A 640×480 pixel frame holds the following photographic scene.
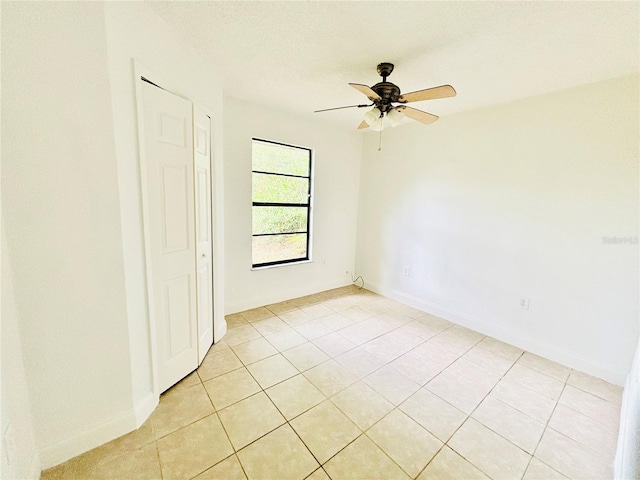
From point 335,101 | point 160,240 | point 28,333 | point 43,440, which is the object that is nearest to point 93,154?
point 160,240

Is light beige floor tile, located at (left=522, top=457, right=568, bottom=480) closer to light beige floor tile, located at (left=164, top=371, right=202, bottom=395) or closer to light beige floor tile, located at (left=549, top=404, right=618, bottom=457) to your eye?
light beige floor tile, located at (left=549, top=404, right=618, bottom=457)

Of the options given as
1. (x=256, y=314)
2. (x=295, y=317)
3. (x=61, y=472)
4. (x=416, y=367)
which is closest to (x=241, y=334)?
(x=256, y=314)

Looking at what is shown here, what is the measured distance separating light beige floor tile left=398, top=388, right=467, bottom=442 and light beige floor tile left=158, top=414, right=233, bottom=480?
1.18 m

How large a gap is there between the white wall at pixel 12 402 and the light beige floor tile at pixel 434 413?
6.49 ft

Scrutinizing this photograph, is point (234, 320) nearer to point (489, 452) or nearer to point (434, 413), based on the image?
point (434, 413)

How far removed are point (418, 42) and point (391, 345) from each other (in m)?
2.50

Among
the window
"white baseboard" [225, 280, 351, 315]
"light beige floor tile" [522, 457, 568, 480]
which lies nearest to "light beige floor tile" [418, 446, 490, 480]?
"light beige floor tile" [522, 457, 568, 480]

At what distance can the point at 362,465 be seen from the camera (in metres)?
1.40

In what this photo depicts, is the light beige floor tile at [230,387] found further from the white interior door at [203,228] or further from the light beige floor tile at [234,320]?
the light beige floor tile at [234,320]

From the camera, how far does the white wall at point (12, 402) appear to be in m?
1.05

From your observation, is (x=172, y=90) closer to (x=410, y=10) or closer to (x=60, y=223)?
(x=60, y=223)

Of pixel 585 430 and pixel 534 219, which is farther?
pixel 534 219

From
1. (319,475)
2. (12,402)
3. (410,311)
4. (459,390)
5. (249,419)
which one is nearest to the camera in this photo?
(12,402)

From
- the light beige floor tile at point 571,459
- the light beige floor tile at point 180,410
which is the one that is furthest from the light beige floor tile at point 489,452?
the light beige floor tile at point 180,410
